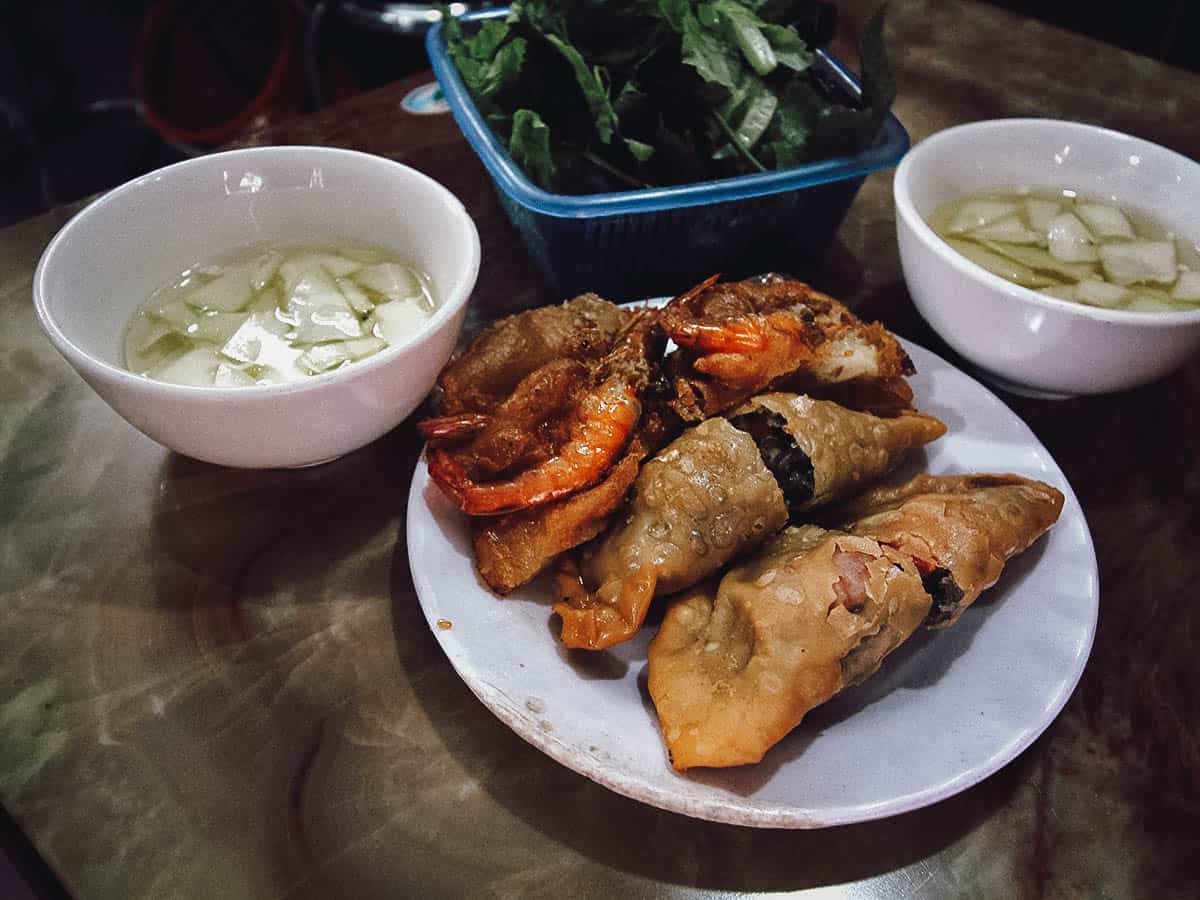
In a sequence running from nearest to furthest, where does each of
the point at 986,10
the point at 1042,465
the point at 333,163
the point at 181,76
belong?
the point at 1042,465 → the point at 333,163 → the point at 986,10 → the point at 181,76

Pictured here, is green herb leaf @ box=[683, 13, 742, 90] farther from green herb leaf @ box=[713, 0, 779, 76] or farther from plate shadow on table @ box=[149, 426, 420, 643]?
plate shadow on table @ box=[149, 426, 420, 643]

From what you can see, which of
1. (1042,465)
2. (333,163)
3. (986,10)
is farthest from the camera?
(986,10)

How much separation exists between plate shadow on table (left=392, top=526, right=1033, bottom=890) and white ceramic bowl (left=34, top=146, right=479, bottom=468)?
0.60 m

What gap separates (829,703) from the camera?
1.50 m

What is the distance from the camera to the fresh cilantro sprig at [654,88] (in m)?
2.39

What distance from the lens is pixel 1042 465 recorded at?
6.02 feet

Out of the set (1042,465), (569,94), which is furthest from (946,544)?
(569,94)

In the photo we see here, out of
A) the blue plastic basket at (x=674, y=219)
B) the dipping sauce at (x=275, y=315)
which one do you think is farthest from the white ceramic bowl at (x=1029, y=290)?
the dipping sauce at (x=275, y=315)

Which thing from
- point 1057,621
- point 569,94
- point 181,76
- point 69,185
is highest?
point 569,94

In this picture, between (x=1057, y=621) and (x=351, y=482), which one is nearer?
(x=1057, y=621)

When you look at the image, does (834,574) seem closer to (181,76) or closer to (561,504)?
(561,504)

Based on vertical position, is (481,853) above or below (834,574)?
below

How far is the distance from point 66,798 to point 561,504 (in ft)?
3.03

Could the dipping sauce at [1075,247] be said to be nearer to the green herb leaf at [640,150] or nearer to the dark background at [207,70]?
the green herb leaf at [640,150]
